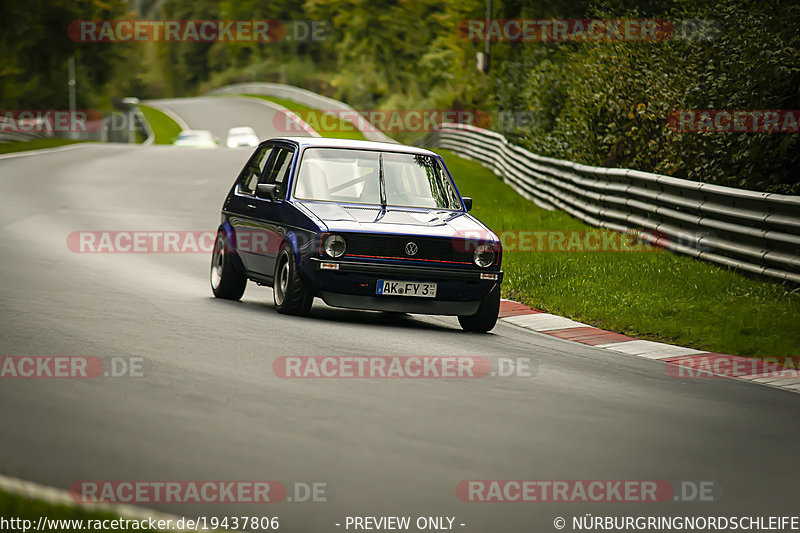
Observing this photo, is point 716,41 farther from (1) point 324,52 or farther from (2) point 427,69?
(1) point 324,52

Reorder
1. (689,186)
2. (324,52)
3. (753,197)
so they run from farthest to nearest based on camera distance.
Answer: (324,52) < (689,186) < (753,197)

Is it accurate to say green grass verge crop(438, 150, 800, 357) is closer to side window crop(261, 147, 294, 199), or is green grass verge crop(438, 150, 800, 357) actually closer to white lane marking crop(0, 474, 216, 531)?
side window crop(261, 147, 294, 199)

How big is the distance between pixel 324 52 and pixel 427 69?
4080cm

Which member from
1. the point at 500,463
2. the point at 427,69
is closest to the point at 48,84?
the point at 427,69

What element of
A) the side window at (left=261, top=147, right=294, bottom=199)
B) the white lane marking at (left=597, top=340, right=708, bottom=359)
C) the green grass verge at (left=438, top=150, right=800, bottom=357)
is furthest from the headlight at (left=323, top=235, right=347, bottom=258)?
the green grass verge at (left=438, top=150, right=800, bottom=357)

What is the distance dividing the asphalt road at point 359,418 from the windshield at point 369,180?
1.17m

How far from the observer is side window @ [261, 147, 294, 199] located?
11.7m

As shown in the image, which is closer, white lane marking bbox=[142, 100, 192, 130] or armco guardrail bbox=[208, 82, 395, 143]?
armco guardrail bbox=[208, 82, 395, 143]

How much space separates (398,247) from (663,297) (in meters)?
3.51

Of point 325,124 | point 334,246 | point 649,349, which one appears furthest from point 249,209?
point 325,124

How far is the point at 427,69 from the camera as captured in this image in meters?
→ 79.9

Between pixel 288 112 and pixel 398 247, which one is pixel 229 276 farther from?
pixel 288 112

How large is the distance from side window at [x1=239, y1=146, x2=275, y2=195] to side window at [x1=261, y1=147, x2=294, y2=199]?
0.70ft

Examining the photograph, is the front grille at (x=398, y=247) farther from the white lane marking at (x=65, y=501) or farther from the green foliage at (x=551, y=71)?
the green foliage at (x=551, y=71)
